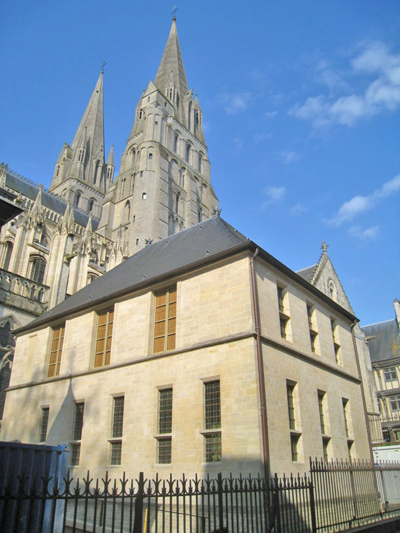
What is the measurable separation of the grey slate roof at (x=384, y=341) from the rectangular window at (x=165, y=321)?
27.5 m

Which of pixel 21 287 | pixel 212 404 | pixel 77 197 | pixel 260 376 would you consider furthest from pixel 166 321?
pixel 77 197

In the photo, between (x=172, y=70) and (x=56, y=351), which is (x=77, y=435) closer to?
(x=56, y=351)

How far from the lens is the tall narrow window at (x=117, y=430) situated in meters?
13.7

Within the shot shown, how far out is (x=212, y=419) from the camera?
11.9 metres

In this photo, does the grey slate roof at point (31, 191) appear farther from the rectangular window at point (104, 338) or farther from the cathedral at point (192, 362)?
the rectangular window at point (104, 338)

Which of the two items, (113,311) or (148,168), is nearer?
(113,311)

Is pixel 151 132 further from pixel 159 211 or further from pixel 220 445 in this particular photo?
pixel 220 445

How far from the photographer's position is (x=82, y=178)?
63.3m

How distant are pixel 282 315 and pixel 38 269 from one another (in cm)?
2415

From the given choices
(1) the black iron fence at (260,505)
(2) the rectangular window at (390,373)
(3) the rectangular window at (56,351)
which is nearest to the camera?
(1) the black iron fence at (260,505)

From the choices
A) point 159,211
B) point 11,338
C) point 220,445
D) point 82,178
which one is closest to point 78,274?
point 11,338

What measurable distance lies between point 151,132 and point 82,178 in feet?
55.1

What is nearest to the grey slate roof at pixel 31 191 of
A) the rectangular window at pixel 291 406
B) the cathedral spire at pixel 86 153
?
the cathedral spire at pixel 86 153

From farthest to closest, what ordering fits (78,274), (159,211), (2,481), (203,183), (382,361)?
(203,183) < (159,211) < (382,361) < (78,274) < (2,481)
